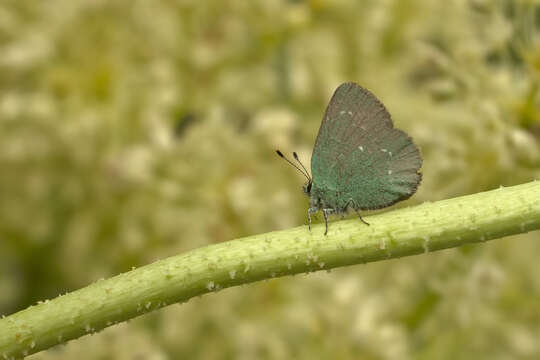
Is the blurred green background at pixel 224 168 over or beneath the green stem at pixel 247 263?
beneath

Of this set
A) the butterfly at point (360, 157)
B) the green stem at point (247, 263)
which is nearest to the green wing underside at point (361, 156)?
the butterfly at point (360, 157)

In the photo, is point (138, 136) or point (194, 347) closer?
point (194, 347)

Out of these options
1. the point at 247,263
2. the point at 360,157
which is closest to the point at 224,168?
the point at 360,157

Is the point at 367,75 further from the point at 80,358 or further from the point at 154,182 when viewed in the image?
the point at 80,358

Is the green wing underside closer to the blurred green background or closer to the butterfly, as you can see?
the butterfly

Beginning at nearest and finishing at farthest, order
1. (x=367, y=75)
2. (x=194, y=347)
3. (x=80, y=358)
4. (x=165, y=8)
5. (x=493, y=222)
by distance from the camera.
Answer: (x=493, y=222) < (x=80, y=358) < (x=194, y=347) < (x=165, y=8) < (x=367, y=75)

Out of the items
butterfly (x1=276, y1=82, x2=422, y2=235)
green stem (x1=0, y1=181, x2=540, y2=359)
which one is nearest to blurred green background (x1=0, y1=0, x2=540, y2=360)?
butterfly (x1=276, y1=82, x2=422, y2=235)

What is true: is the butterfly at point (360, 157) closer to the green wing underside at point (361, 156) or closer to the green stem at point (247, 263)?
the green wing underside at point (361, 156)

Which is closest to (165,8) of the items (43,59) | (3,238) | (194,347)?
(43,59)
